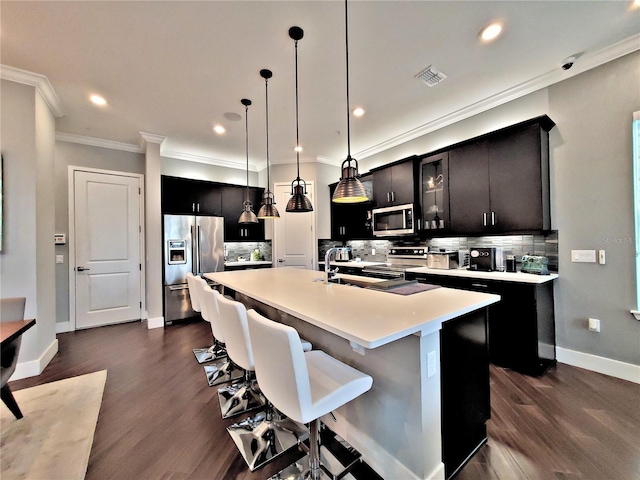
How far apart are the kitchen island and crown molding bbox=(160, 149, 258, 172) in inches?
169

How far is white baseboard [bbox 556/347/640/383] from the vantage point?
7.72 ft

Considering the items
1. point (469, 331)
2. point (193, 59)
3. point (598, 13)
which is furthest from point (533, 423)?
point (193, 59)

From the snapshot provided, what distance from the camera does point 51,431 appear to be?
1.86 m

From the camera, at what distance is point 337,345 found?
1.81 meters

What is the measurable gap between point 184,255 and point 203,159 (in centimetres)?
193

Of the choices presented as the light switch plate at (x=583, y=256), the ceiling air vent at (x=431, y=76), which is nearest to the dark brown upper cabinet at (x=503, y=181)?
the light switch plate at (x=583, y=256)

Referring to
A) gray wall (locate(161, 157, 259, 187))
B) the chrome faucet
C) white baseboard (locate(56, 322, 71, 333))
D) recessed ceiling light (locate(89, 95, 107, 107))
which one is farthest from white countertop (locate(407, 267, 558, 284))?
white baseboard (locate(56, 322, 71, 333))

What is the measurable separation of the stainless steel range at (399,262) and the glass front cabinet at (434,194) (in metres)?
0.36

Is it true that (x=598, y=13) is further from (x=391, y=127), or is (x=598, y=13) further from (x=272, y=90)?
(x=272, y=90)

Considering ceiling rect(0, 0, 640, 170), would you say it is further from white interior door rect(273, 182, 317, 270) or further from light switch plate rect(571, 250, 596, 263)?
white interior door rect(273, 182, 317, 270)

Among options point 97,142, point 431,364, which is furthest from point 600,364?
point 97,142

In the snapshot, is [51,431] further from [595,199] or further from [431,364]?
[595,199]

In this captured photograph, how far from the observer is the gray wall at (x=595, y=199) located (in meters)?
2.40

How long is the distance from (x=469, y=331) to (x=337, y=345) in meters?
0.81
